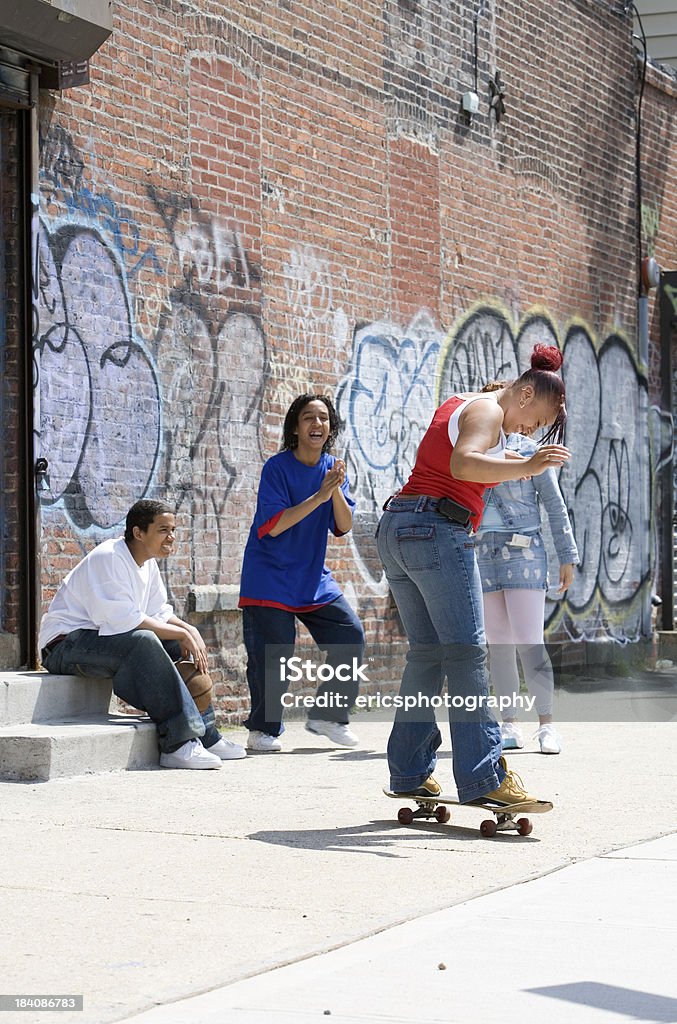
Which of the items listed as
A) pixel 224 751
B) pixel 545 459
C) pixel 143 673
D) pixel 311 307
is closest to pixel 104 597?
pixel 143 673

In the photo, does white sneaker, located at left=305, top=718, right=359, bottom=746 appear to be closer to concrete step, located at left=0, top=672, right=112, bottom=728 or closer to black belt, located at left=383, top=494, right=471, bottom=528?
concrete step, located at left=0, top=672, right=112, bottom=728

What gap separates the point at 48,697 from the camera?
25.0ft

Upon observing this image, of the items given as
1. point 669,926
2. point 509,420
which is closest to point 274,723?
point 509,420

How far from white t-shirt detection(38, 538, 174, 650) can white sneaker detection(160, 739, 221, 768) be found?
644 millimetres

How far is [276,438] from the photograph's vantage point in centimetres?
1030

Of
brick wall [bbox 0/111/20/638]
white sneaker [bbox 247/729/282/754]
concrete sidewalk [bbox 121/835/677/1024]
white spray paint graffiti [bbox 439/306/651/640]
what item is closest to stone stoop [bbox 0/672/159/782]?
brick wall [bbox 0/111/20/638]

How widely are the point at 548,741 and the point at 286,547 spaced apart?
174 cm

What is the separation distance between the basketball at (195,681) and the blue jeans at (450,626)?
1.90 meters

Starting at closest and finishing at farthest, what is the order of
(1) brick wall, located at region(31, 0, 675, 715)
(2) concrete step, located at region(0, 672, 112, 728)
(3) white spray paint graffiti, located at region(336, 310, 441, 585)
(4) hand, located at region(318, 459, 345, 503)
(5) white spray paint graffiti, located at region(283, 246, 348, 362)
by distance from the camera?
1. (2) concrete step, located at region(0, 672, 112, 728)
2. (4) hand, located at region(318, 459, 345, 503)
3. (1) brick wall, located at region(31, 0, 675, 715)
4. (5) white spray paint graffiti, located at region(283, 246, 348, 362)
5. (3) white spray paint graffiti, located at region(336, 310, 441, 585)

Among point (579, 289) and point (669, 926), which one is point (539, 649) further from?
point (579, 289)

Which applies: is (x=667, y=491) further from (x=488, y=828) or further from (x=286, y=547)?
(x=488, y=828)

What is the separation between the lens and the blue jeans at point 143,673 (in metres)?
7.48

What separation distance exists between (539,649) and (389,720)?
2227 mm

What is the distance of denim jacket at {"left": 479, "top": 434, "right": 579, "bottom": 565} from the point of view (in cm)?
846
